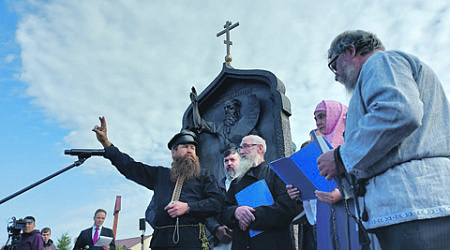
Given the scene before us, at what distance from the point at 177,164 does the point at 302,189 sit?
69.8 inches

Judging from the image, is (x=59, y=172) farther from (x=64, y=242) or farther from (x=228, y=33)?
(x=64, y=242)

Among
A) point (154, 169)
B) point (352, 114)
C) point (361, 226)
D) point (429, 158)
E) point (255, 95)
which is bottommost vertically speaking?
point (361, 226)

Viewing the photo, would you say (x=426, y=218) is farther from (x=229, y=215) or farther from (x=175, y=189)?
(x=175, y=189)

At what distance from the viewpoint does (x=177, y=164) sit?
4.48 meters

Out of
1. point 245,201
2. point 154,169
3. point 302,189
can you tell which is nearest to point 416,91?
point 302,189

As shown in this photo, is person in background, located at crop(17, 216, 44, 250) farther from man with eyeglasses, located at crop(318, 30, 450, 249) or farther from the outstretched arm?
man with eyeglasses, located at crop(318, 30, 450, 249)

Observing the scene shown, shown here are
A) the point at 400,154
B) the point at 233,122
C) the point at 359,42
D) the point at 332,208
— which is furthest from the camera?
the point at 233,122

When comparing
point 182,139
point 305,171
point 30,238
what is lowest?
point 30,238

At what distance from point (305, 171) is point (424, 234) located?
1.49 meters

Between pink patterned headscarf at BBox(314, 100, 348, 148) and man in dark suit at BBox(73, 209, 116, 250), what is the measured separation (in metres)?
5.61

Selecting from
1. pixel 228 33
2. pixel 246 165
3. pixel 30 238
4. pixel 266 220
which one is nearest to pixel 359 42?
pixel 266 220

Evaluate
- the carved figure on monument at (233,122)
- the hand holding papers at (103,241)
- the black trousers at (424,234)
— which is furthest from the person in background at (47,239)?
the black trousers at (424,234)

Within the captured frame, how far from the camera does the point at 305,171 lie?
296 cm

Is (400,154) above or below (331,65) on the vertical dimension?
below
